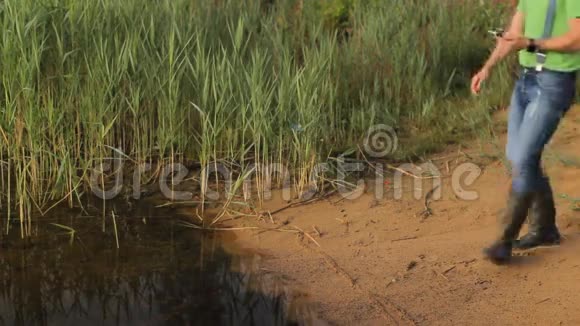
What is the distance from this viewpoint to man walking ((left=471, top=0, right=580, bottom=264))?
3.29 metres

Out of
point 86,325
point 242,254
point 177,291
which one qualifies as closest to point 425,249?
point 242,254

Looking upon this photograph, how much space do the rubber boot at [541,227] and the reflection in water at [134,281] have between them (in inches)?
43.5

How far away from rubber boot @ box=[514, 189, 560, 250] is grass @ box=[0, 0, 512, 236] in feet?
4.68

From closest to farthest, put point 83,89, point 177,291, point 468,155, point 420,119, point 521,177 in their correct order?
1. point 521,177
2. point 177,291
3. point 83,89
4. point 468,155
5. point 420,119

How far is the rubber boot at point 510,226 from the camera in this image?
11.6 ft

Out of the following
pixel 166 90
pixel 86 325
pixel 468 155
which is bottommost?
pixel 86 325

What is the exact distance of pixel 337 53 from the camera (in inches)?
229

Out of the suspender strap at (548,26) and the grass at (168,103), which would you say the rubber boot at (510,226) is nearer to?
the suspender strap at (548,26)

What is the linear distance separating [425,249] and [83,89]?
221 cm

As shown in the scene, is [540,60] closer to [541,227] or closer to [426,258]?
[541,227]

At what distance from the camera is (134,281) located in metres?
3.96

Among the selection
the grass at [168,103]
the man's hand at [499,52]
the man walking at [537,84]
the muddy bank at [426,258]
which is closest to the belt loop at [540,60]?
the man walking at [537,84]

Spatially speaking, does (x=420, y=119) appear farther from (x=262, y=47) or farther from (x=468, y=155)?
(x=262, y=47)

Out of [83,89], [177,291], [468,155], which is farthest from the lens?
[468,155]
